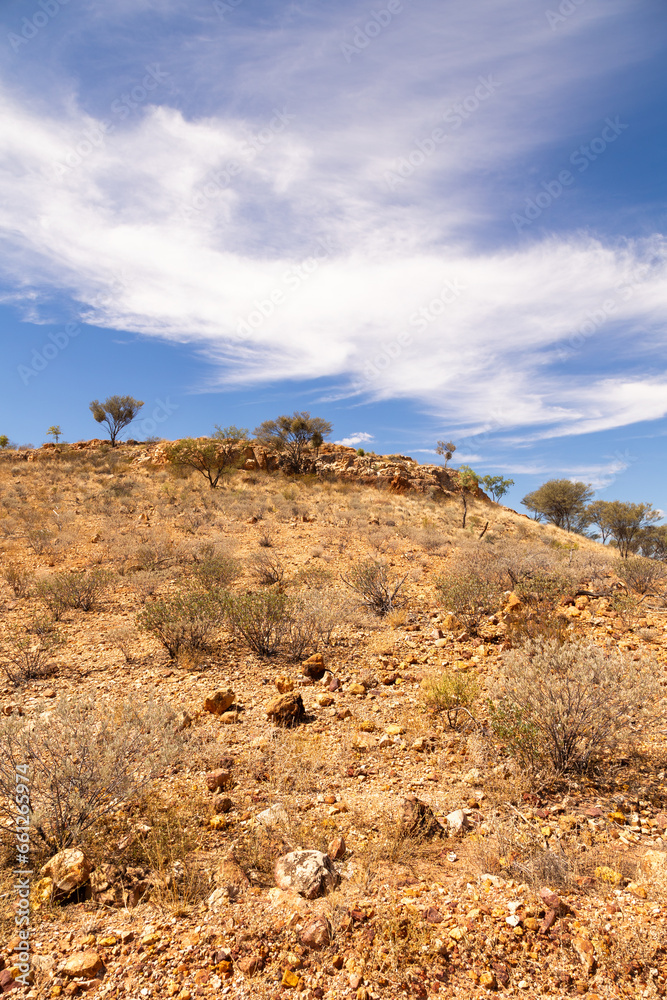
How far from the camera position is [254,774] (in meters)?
3.93

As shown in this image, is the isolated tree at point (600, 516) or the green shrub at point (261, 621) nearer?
the green shrub at point (261, 621)

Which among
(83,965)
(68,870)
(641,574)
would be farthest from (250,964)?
(641,574)

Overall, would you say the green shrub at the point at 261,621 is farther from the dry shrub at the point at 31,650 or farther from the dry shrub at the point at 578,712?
the dry shrub at the point at 578,712

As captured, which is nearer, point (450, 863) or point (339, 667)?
point (450, 863)

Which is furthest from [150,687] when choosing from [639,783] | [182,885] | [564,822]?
[639,783]

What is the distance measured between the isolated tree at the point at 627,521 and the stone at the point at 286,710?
3035cm

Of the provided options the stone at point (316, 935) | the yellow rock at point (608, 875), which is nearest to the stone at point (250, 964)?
the stone at point (316, 935)

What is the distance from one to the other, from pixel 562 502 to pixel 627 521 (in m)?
6.65

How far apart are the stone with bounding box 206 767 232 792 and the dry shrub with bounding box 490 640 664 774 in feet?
7.86

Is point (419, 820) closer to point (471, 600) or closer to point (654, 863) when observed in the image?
point (654, 863)

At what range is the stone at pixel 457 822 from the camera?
3270 millimetres

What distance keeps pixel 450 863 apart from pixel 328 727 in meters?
1.90

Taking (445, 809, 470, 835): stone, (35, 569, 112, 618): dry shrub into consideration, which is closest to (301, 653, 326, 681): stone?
(445, 809, 470, 835): stone

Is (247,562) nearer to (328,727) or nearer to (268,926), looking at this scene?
(328,727)
